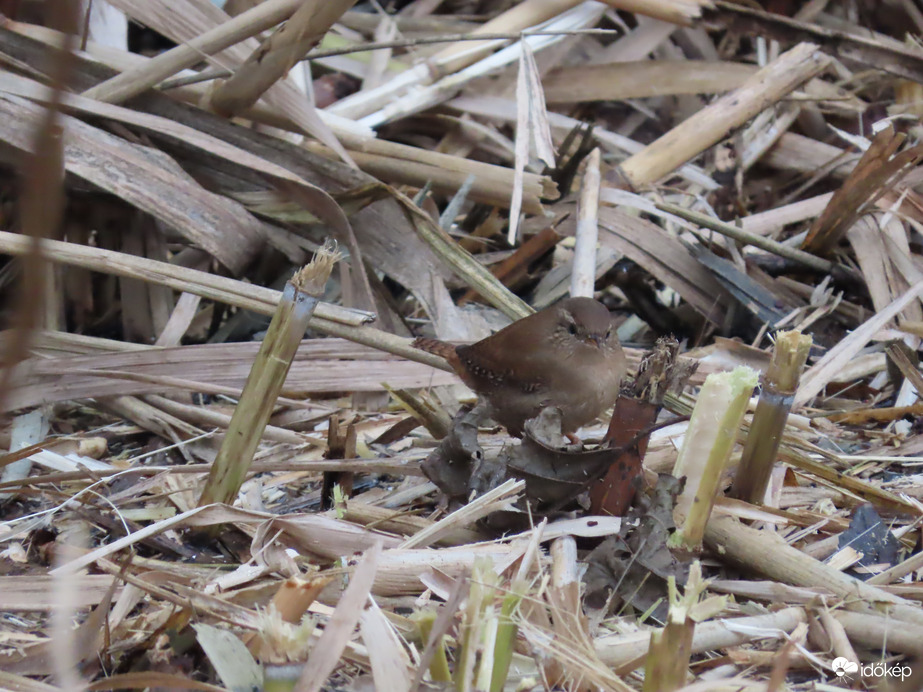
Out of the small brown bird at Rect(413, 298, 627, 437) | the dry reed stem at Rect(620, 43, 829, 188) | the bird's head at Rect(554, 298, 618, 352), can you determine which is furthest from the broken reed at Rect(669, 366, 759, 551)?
the dry reed stem at Rect(620, 43, 829, 188)

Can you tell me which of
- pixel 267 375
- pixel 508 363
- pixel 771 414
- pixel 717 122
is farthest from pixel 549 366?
pixel 717 122

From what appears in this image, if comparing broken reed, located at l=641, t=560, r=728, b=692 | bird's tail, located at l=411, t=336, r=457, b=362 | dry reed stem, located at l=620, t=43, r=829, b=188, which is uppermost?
dry reed stem, located at l=620, t=43, r=829, b=188

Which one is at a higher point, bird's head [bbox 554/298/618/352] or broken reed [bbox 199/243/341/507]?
broken reed [bbox 199/243/341/507]

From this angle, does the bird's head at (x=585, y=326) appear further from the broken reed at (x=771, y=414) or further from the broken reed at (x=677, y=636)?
the broken reed at (x=677, y=636)

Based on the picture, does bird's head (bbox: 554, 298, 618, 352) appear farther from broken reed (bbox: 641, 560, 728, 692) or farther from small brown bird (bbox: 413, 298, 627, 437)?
broken reed (bbox: 641, 560, 728, 692)

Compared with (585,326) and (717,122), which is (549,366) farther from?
(717,122)

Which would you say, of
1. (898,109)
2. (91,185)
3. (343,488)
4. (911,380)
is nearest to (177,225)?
(91,185)
